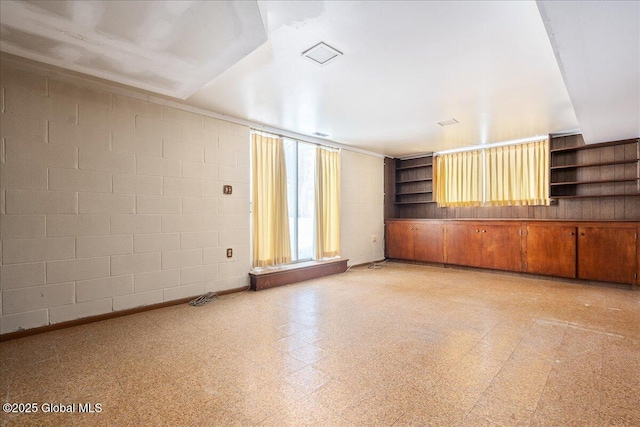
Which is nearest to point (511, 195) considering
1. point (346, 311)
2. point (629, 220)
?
point (629, 220)

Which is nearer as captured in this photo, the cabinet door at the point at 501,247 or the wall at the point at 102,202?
the wall at the point at 102,202

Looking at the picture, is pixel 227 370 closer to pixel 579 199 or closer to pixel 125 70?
pixel 125 70

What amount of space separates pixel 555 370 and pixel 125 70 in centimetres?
383

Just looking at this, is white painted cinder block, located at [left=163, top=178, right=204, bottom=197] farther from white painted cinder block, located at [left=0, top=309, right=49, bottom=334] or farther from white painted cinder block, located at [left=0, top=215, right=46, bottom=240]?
white painted cinder block, located at [left=0, top=309, right=49, bottom=334]

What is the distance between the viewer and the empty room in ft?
5.75

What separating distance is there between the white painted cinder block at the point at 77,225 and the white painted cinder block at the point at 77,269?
10.3 inches

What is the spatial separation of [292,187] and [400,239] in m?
2.91

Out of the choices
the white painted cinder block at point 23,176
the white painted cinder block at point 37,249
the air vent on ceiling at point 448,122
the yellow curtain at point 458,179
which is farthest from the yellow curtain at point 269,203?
the yellow curtain at point 458,179

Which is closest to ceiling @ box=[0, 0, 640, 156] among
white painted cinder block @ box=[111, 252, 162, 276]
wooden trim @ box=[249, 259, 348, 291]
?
white painted cinder block @ box=[111, 252, 162, 276]

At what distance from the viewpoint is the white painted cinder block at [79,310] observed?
275 cm

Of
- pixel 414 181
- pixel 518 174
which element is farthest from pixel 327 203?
pixel 518 174

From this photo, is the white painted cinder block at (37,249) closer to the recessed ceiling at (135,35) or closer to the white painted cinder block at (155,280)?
the white painted cinder block at (155,280)

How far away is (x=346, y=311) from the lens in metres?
3.28

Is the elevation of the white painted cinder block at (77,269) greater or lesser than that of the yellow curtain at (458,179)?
lesser
